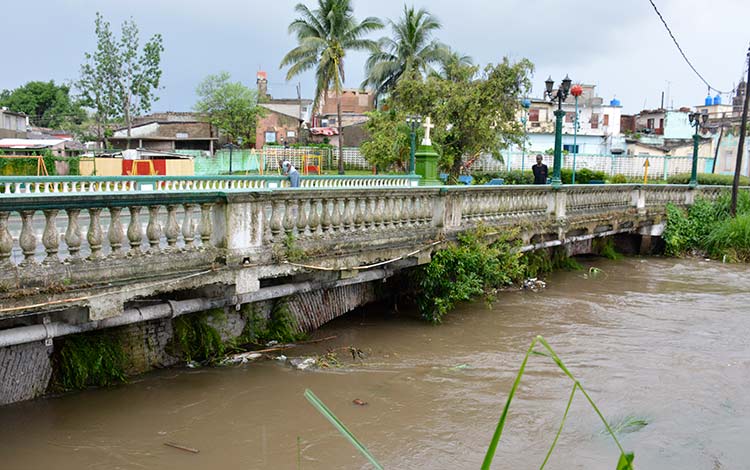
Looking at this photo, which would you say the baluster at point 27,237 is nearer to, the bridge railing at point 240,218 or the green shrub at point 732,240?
the bridge railing at point 240,218

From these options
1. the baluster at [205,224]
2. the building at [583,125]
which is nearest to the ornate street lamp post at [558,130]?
the baluster at [205,224]

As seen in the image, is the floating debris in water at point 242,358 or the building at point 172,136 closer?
the floating debris in water at point 242,358

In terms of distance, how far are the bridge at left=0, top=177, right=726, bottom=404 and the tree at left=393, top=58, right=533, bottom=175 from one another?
15973 mm

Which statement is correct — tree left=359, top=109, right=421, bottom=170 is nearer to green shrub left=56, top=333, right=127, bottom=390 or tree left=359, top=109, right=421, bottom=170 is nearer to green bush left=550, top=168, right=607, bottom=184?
green bush left=550, top=168, right=607, bottom=184

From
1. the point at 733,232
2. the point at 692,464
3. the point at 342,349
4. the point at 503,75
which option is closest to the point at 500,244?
the point at 342,349

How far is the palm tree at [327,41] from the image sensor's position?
112 feet

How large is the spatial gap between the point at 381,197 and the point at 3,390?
4907mm

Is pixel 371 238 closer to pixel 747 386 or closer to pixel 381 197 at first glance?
pixel 381 197

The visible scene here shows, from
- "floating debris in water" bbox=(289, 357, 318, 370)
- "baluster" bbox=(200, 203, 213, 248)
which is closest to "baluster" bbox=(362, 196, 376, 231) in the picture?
"floating debris in water" bbox=(289, 357, 318, 370)

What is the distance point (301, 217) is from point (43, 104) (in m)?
80.1

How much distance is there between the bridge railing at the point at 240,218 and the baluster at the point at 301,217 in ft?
0.04

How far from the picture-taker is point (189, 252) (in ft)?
21.3

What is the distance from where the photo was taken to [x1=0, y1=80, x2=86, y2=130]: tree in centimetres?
7369

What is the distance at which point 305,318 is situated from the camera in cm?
873
